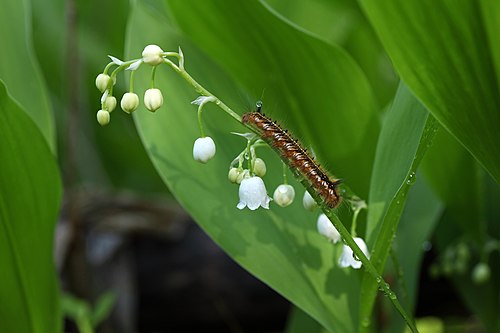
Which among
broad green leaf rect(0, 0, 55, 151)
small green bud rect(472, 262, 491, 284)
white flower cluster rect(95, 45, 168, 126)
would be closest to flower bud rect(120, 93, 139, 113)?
white flower cluster rect(95, 45, 168, 126)

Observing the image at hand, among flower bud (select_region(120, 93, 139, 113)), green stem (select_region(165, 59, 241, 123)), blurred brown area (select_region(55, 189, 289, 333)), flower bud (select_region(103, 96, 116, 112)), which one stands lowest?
blurred brown area (select_region(55, 189, 289, 333))

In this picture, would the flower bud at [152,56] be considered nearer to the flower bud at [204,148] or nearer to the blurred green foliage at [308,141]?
the flower bud at [204,148]

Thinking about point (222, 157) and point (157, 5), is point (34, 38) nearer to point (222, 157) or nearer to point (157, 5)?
point (157, 5)

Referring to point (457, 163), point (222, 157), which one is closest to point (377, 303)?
point (457, 163)

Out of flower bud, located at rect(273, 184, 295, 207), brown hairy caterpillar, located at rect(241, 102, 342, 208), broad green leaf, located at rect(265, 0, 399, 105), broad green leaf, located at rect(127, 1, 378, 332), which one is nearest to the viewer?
brown hairy caterpillar, located at rect(241, 102, 342, 208)

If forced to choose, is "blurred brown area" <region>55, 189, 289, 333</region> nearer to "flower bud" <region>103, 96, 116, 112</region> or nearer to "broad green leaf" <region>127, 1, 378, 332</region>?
"broad green leaf" <region>127, 1, 378, 332</region>

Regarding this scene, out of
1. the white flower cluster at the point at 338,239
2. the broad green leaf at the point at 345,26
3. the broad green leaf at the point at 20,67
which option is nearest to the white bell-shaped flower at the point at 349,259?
the white flower cluster at the point at 338,239

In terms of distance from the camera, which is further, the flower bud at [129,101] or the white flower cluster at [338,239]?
the white flower cluster at [338,239]
